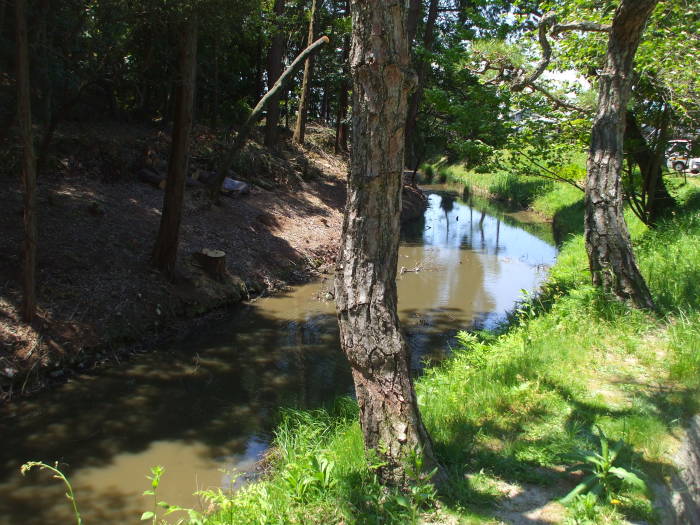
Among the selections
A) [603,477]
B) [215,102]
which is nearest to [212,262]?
[603,477]

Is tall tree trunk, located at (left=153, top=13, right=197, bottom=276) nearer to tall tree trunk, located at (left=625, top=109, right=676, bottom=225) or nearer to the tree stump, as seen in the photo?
the tree stump

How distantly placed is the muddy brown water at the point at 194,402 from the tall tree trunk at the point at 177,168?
4.66ft

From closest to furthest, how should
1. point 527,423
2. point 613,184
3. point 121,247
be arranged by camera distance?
point 527,423, point 613,184, point 121,247

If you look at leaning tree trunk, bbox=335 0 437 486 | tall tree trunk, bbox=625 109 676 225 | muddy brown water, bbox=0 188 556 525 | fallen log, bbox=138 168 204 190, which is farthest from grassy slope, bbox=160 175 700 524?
fallen log, bbox=138 168 204 190

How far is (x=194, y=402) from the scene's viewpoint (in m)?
6.74

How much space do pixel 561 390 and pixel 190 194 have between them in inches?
400

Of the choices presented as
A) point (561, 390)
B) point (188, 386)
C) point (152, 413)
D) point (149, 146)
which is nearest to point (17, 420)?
point (152, 413)

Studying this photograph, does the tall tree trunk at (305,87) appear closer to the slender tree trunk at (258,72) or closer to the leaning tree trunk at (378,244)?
the slender tree trunk at (258,72)

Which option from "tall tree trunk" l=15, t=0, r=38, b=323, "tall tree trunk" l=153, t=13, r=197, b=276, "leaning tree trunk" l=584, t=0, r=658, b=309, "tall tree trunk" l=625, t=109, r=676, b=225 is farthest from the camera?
"tall tree trunk" l=625, t=109, r=676, b=225

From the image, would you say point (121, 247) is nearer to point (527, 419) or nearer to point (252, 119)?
point (252, 119)

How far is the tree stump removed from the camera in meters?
10.2

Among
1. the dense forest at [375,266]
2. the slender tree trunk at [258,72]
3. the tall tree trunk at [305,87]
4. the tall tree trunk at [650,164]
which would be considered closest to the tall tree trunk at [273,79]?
the dense forest at [375,266]

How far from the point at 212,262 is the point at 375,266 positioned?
7.23 m

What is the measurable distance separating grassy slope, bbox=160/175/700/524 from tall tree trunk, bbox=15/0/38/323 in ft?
11.9
